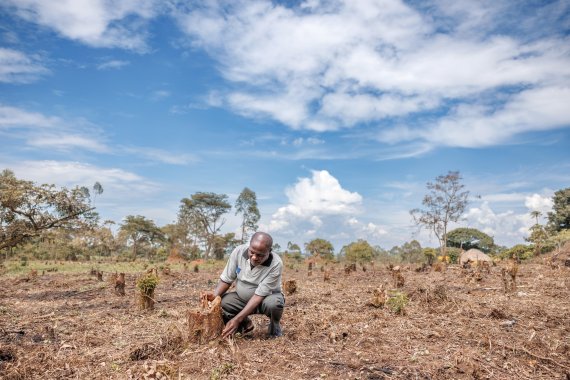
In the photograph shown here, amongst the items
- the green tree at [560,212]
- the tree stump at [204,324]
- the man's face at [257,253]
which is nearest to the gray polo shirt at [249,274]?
the man's face at [257,253]

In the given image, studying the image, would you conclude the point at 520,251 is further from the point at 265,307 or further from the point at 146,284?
the point at 265,307

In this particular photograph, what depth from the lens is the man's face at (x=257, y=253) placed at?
491 cm

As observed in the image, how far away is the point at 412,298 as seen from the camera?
28.4ft

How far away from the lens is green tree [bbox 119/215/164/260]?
135 ft

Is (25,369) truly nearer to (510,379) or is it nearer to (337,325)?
(337,325)

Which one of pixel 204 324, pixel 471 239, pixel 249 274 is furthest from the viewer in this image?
pixel 471 239

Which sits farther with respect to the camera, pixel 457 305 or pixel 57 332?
pixel 457 305

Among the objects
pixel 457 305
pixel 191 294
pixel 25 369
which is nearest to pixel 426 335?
pixel 457 305

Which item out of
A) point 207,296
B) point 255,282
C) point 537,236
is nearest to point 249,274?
point 255,282

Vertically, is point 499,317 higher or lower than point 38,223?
lower

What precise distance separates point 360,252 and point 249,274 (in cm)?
3064

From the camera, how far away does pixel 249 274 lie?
17.2ft

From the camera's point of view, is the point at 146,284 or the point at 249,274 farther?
the point at 146,284

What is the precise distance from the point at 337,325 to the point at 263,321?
1294 millimetres
